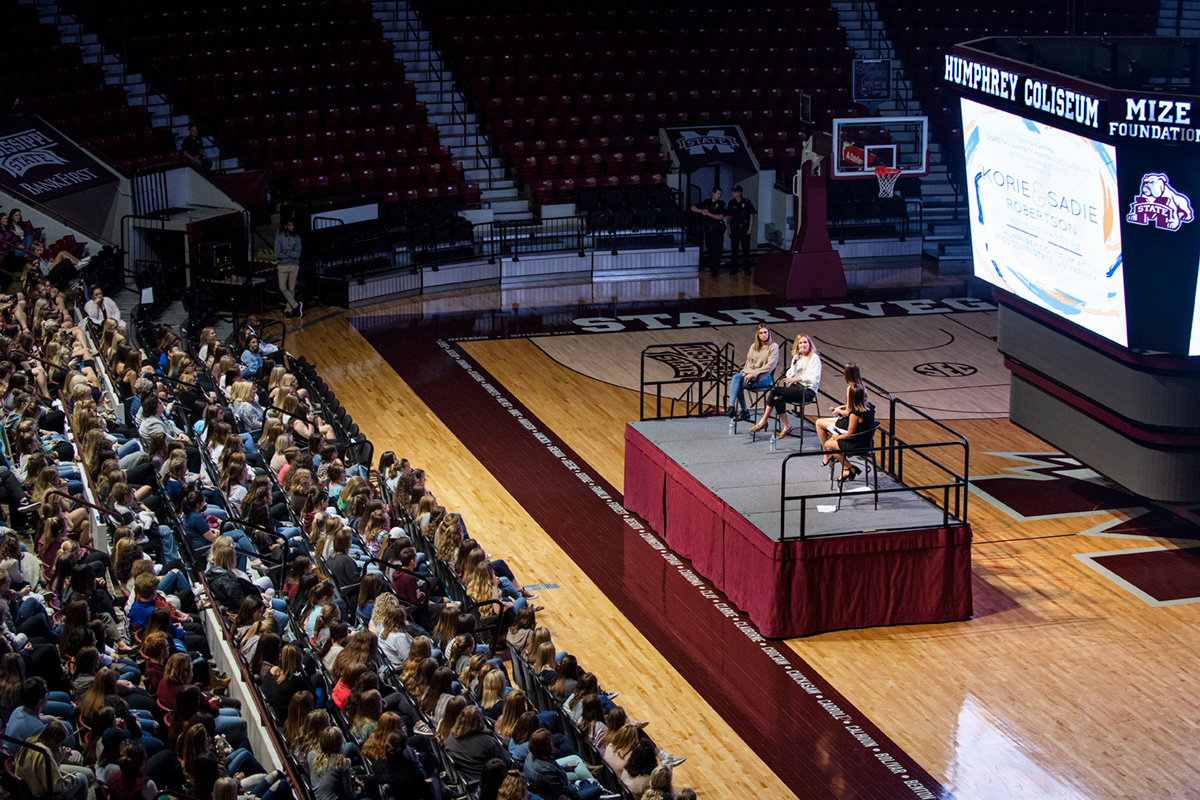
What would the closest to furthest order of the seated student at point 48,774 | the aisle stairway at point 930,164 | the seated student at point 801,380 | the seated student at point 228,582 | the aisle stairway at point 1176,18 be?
the seated student at point 48,774 < the seated student at point 228,582 < the seated student at point 801,380 < the aisle stairway at point 930,164 < the aisle stairway at point 1176,18

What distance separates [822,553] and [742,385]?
285cm

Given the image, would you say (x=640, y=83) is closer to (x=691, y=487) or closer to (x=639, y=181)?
(x=639, y=181)

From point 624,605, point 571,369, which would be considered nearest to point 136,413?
point 624,605

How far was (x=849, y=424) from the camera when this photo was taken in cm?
1159

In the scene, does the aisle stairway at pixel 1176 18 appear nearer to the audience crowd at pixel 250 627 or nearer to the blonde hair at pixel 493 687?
the audience crowd at pixel 250 627

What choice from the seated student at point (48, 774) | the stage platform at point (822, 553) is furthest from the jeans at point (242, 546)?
the stage platform at point (822, 553)

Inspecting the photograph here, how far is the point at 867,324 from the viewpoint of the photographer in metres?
20.2

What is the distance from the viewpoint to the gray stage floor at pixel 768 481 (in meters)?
11.2

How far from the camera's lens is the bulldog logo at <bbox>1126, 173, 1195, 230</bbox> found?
11086 mm

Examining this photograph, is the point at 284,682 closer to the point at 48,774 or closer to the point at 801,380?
the point at 48,774

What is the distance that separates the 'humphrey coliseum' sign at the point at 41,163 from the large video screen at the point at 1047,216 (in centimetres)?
1159

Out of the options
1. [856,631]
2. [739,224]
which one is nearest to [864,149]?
[739,224]

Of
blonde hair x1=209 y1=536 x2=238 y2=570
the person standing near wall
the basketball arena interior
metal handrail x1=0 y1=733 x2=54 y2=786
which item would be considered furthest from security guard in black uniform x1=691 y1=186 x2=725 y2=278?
Result: metal handrail x1=0 y1=733 x2=54 y2=786

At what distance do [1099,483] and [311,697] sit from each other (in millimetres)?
9397
